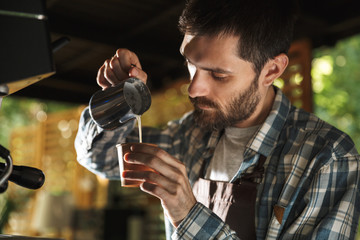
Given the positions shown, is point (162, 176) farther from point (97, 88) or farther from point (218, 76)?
point (97, 88)

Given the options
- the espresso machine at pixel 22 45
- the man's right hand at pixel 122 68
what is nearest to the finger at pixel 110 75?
the man's right hand at pixel 122 68

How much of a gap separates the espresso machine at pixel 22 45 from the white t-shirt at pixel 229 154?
100 cm

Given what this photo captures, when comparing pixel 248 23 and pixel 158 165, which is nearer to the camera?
pixel 158 165

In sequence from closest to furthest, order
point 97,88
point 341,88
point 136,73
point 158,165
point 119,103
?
point 158,165, point 119,103, point 136,73, point 97,88, point 341,88

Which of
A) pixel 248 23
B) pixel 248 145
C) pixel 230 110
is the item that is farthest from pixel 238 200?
pixel 248 23

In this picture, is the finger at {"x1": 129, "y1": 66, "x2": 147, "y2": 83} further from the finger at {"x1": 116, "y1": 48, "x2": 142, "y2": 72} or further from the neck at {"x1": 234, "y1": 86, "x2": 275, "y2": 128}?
the neck at {"x1": 234, "y1": 86, "x2": 275, "y2": 128}

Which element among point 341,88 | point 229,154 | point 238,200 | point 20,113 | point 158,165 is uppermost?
point 158,165

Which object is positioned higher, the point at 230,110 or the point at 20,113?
the point at 230,110

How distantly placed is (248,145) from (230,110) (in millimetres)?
150

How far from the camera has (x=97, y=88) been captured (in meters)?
6.43

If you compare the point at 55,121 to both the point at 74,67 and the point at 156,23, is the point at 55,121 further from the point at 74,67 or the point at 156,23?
the point at 156,23

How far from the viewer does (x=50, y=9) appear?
4.07 meters

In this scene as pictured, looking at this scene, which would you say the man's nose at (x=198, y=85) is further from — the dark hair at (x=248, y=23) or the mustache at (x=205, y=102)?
the dark hair at (x=248, y=23)

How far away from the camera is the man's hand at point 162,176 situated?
1145 mm
